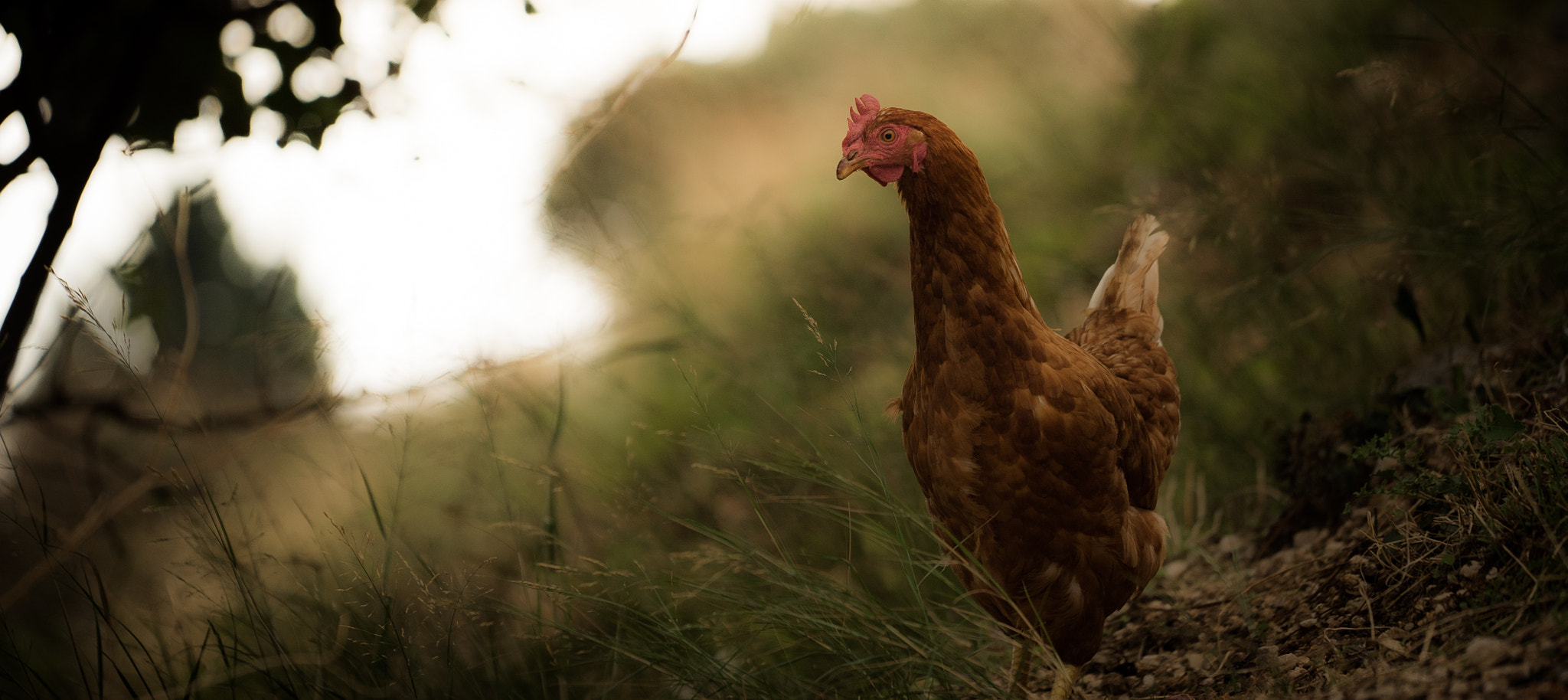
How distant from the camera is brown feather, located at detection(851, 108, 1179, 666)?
175cm

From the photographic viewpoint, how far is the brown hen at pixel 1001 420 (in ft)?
5.74

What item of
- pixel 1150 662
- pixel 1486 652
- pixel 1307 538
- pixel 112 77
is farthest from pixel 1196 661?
pixel 112 77

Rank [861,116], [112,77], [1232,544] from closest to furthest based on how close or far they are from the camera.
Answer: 1. [112,77]
2. [861,116]
3. [1232,544]

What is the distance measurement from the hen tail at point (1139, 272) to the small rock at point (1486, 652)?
1494 millimetres

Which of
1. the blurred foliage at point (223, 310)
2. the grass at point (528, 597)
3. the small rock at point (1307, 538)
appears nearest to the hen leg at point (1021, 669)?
the grass at point (528, 597)

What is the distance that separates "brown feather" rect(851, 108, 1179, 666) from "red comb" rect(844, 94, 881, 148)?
3 cm

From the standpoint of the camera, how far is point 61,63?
166 centimetres

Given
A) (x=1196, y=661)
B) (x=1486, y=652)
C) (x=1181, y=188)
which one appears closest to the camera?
(x=1486, y=652)

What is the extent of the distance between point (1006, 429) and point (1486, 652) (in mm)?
863

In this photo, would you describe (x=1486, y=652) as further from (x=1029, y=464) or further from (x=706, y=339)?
(x=706, y=339)

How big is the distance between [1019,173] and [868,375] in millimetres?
1530

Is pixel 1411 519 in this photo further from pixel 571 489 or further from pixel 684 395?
pixel 684 395

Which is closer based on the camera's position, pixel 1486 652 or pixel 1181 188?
pixel 1486 652

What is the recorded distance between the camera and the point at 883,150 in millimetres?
1750
